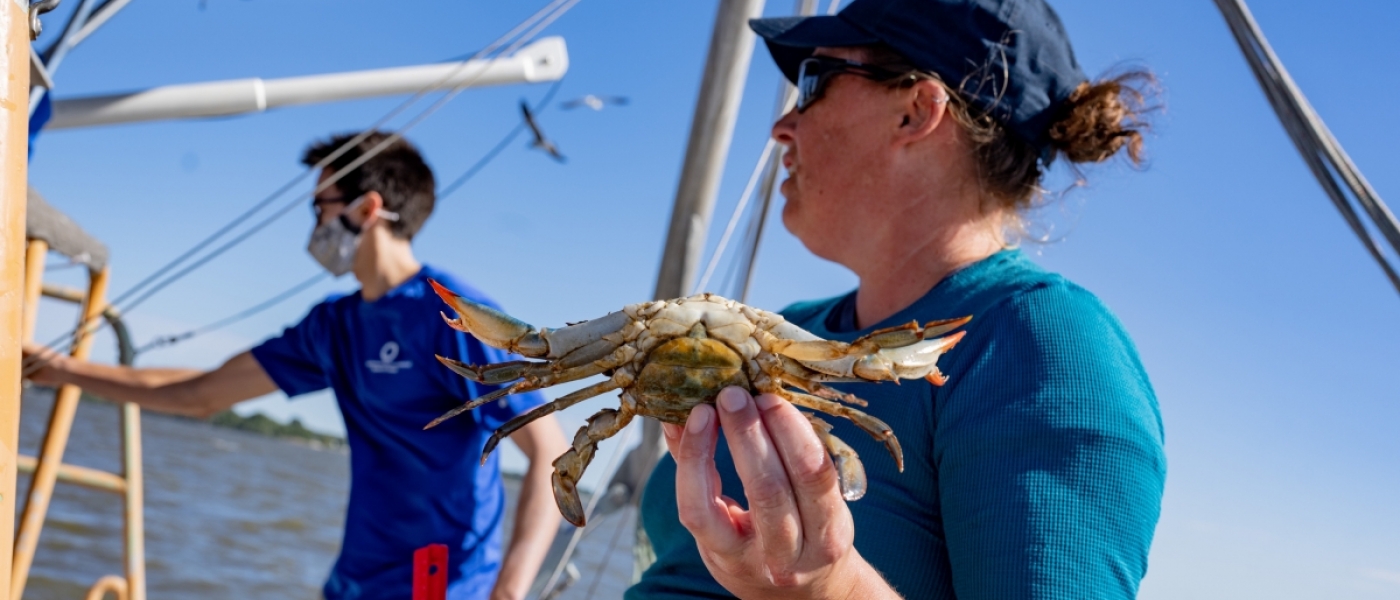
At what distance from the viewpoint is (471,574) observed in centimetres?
343

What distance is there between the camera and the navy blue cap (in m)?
2.14

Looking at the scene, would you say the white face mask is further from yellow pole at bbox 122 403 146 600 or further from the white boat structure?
yellow pole at bbox 122 403 146 600

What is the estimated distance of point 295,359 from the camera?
395 centimetres

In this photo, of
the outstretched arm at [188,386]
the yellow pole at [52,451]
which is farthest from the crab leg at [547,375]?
the outstretched arm at [188,386]

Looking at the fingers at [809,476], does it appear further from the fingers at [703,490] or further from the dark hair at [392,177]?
the dark hair at [392,177]

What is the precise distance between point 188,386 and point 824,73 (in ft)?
9.67

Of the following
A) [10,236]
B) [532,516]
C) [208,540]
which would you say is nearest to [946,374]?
[10,236]

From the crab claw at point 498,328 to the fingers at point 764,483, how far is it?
1.23 ft

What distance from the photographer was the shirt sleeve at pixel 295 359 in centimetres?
390

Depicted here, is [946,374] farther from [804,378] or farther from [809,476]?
[809,476]

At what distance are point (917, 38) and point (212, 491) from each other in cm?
2129

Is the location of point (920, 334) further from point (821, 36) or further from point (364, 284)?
point (364, 284)

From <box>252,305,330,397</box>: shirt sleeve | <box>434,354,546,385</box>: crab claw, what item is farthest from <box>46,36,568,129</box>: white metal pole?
<box>434,354,546,385</box>: crab claw

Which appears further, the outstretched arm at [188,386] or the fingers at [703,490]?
the outstretched arm at [188,386]
